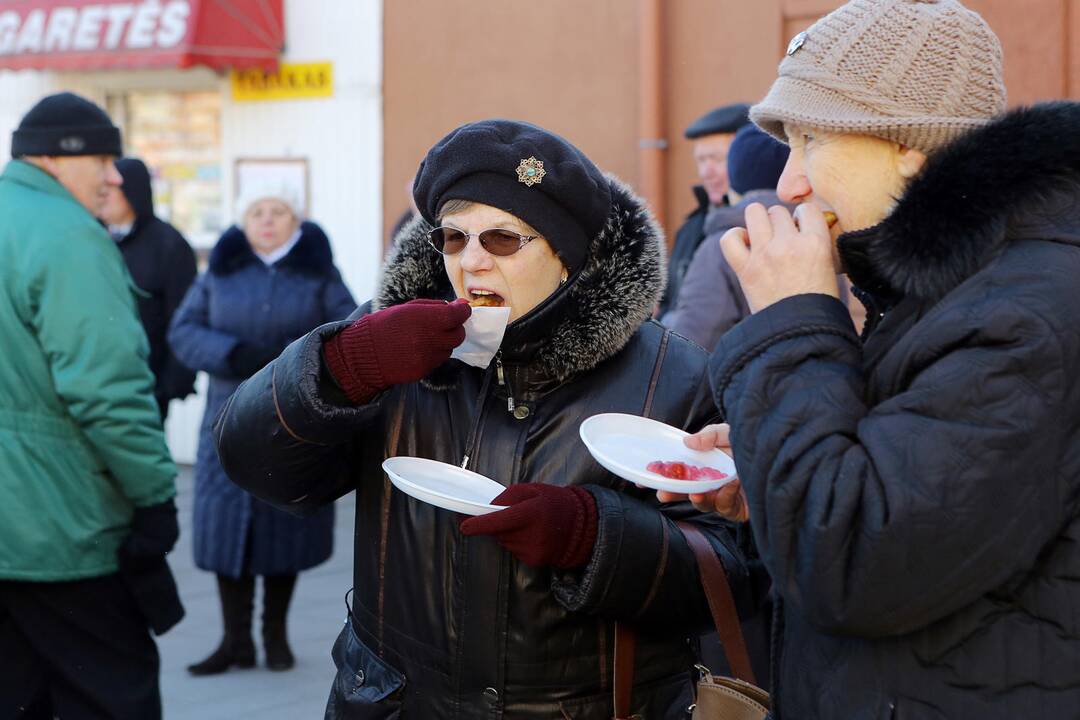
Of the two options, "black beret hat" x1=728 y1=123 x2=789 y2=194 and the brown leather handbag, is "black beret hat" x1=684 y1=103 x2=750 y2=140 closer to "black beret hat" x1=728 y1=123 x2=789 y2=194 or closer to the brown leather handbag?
→ "black beret hat" x1=728 y1=123 x2=789 y2=194

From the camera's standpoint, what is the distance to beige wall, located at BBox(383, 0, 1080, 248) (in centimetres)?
670

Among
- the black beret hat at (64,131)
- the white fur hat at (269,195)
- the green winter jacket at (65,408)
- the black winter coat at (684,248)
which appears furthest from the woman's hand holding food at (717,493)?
the white fur hat at (269,195)

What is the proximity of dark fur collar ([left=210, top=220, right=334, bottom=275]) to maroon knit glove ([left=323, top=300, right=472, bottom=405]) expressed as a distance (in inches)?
155

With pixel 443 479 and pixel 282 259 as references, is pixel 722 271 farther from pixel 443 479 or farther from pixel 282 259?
pixel 443 479

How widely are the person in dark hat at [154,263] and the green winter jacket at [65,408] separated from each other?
3.31 m

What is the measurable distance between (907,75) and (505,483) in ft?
3.65

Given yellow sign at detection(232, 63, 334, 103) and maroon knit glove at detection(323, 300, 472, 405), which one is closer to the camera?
maroon knit glove at detection(323, 300, 472, 405)

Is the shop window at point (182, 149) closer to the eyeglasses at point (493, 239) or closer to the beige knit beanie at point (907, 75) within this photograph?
the eyeglasses at point (493, 239)

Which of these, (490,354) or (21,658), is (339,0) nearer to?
(21,658)

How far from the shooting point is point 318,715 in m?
5.54

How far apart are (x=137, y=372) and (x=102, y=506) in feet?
1.32

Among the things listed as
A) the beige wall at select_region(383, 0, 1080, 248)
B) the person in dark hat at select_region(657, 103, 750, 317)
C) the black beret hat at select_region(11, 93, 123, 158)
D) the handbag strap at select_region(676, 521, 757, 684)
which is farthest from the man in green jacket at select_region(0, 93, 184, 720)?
the beige wall at select_region(383, 0, 1080, 248)

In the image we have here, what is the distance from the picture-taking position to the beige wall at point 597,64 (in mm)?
6695

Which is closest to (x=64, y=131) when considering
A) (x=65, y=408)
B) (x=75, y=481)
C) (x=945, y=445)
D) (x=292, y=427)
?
(x=65, y=408)
